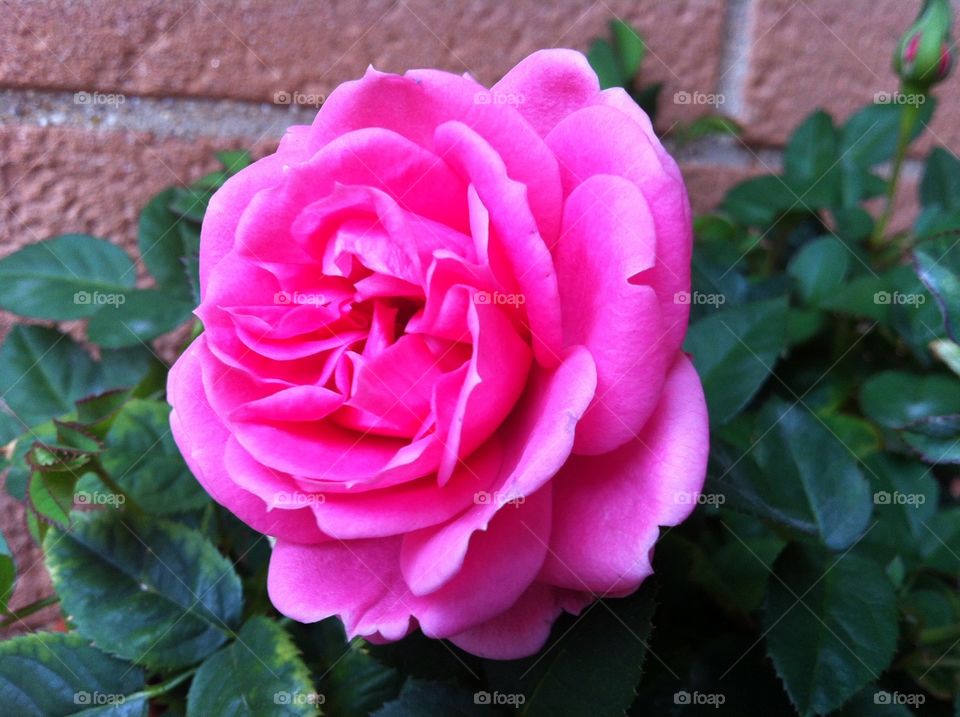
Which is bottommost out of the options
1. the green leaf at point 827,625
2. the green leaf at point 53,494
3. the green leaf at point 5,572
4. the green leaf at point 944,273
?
the green leaf at point 5,572

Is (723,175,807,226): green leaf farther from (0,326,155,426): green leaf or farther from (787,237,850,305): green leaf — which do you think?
(0,326,155,426): green leaf

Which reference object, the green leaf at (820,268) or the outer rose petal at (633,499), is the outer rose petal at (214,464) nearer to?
the outer rose petal at (633,499)

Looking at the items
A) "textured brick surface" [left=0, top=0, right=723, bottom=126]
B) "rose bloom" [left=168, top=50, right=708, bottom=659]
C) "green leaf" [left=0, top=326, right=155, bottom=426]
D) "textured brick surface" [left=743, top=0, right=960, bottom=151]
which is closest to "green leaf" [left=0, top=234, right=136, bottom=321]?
"green leaf" [left=0, top=326, right=155, bottom=426]

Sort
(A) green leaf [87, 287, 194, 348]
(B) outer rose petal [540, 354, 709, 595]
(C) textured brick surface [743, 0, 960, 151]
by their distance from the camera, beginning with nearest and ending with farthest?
(B) outer rose petal [540, 354, 709, 595], (A) green leaf [87, 287, 194, 348], (C) textured brick surface [743, 0, 960, 151]

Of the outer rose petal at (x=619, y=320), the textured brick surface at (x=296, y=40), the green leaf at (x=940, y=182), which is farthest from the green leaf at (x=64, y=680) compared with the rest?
the green leaf at (x=940, y=182)

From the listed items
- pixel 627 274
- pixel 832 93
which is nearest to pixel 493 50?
pixel 832 93

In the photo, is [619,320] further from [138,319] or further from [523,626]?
[138,319]
